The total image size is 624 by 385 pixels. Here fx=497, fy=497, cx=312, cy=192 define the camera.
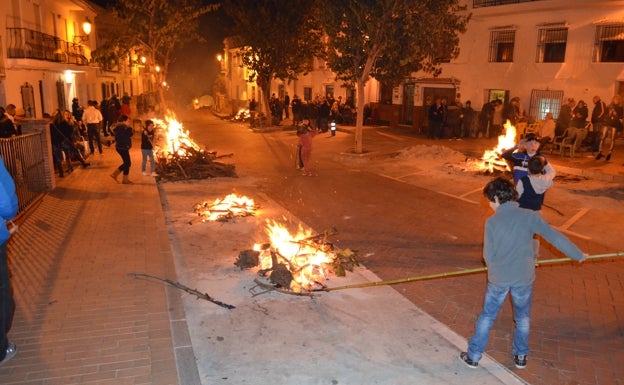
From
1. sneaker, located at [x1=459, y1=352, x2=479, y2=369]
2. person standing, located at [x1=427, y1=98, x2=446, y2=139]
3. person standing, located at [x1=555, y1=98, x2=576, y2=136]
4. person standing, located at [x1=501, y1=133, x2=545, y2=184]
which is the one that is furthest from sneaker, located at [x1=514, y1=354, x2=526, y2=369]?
person standing, located at [x1=427, y1=98, x2=446, y2=139]

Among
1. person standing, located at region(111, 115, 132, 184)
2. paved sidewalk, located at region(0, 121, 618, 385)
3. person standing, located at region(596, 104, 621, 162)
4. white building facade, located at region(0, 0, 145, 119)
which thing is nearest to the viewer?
paved sidewalk, located at region(0, 121, 618, 385)

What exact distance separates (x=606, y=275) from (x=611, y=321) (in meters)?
1.56

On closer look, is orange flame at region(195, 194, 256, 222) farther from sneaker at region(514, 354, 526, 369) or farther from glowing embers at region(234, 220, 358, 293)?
sneaker at region(514, 354, 526, 369)

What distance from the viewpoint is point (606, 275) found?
708 cm

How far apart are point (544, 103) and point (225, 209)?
17.9 meters

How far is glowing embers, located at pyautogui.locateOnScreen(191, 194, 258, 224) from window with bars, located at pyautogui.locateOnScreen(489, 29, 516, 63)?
1845 cm

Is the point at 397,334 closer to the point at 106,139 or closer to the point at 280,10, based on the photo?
the point at 106,139

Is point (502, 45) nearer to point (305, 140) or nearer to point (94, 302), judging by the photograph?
point (305, 140)

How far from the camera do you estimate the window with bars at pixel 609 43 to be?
19250mm

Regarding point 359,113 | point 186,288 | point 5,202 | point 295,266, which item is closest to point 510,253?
point 295,266

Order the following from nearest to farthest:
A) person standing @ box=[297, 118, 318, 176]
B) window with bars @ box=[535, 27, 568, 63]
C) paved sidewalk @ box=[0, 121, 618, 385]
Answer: paved sidewalk @ box=[0, 121, 618, 385] → person standing @ box=[297, 118, 318, 176] → window with bars @ box=[535, 27, 568, 63]

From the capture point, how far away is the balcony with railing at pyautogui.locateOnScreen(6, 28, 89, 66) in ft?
68.7

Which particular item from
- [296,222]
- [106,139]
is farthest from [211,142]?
[296,222]

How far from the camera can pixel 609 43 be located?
1970 centimetres
